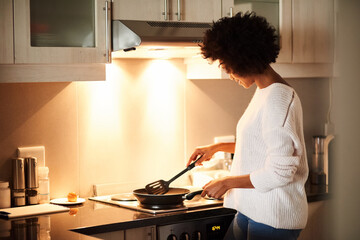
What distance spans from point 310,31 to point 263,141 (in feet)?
3.69

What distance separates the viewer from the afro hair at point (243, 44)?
5.74 feet

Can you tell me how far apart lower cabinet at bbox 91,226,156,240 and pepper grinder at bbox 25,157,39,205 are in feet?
1.62

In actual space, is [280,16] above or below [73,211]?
above

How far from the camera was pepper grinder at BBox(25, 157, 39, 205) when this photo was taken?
2303 mm

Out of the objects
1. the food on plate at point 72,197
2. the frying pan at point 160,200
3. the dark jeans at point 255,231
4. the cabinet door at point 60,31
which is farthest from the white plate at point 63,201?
the dark jeans at point 255,231

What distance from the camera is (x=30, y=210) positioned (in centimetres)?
221

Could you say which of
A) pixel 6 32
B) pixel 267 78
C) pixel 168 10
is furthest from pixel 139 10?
pixel 267 78

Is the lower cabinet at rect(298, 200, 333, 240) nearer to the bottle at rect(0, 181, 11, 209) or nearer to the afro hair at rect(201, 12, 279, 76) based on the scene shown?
the afro hair at rect(201, 12, 279, 76)

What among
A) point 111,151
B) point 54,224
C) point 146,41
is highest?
point 146,41

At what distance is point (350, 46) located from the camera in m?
0.35

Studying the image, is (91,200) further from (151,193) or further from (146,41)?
(146,41)

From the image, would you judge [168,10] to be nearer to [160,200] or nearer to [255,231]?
[160,200]

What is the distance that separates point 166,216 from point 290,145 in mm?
679

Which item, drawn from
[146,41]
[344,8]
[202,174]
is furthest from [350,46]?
[202,174]
